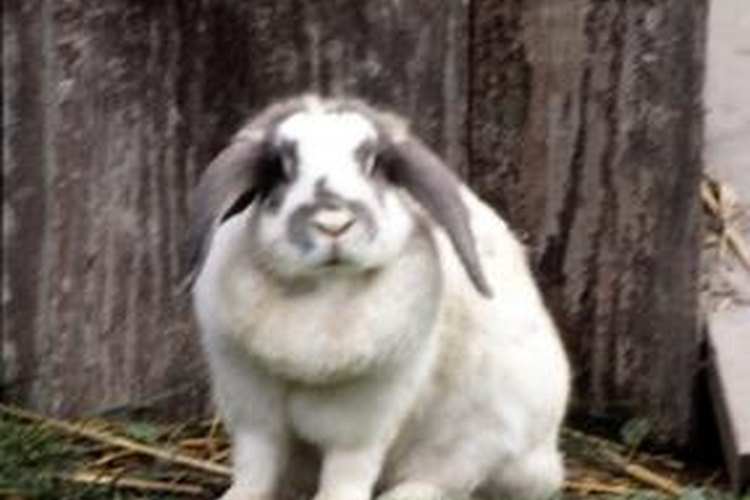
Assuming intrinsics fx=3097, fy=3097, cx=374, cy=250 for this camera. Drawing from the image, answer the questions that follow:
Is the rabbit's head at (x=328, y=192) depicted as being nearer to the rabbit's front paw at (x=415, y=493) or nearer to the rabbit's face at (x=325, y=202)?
the rabbit's face at (x=325, y=202)

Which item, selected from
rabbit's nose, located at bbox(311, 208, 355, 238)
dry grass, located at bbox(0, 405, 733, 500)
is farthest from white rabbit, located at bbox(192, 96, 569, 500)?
dry grass, located at bbox(0, 405, 733, 500)

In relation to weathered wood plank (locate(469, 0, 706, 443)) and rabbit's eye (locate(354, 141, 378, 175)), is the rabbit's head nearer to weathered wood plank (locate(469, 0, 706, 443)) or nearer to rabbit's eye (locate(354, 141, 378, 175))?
rabbit's eye (locate(354, 141, 378, 175))

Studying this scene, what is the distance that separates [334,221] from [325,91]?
1.13 meters

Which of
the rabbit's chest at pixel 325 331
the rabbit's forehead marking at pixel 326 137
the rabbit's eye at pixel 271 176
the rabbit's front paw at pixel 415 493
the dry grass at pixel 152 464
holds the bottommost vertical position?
the dry grass at pixel 152 464

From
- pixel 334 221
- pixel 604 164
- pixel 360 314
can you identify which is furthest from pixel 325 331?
pixel 604 164

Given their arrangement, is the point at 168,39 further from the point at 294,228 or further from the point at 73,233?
the point at 294,228

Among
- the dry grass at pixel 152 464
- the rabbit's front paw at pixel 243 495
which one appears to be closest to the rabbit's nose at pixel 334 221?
the rabbit's front paw at pixel 243 495

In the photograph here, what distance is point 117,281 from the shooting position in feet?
19.9

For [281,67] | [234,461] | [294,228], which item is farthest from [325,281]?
[281,67]

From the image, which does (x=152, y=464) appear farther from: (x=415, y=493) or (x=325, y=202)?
(x=325, y=202)

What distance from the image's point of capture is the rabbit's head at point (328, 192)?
4.85 metres

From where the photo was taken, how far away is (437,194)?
5035 millimetres

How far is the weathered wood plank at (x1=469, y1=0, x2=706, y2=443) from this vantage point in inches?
233

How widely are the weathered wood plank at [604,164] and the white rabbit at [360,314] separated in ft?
1.83
